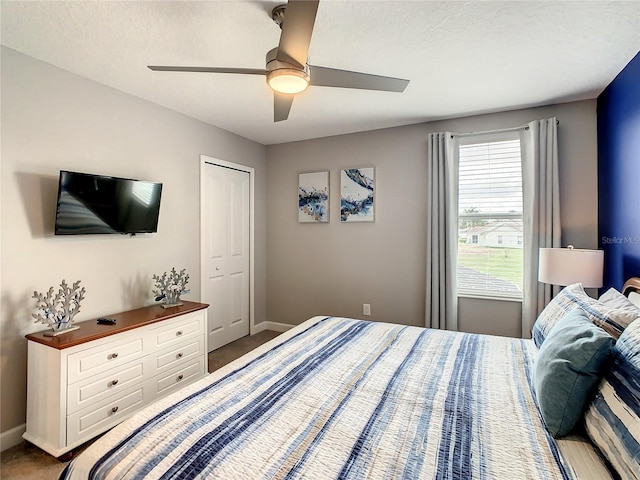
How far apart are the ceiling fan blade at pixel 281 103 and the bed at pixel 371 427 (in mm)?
1584

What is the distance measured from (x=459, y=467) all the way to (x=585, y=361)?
0.62 metres

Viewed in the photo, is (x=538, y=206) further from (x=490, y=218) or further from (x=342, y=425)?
(x=342, y=425)

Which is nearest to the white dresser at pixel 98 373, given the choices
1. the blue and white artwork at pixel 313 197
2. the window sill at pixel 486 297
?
the blue and white artwork at pixel 313 197

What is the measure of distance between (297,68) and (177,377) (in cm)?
252

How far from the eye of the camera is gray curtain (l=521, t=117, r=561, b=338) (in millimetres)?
2875

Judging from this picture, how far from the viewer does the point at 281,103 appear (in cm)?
Answer: 207

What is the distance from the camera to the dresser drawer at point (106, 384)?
1.97m

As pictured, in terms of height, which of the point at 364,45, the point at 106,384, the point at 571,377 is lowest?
the point at 106,384

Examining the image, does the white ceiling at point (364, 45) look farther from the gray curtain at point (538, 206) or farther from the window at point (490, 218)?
the window at point (490, 218)

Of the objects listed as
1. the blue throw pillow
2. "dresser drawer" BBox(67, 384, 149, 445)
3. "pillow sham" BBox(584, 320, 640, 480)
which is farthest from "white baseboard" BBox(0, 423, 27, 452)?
"pillow sham" BBox(584, 320, 640, 480)

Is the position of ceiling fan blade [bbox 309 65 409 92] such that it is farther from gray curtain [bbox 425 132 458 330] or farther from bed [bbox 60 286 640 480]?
gray curtain [bbox 425 132 458 330]

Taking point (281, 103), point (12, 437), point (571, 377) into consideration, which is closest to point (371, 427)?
point (571, 377)

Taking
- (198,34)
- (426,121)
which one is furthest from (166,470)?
(426,121)

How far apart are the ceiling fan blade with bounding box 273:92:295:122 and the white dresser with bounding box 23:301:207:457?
179 centimetres
